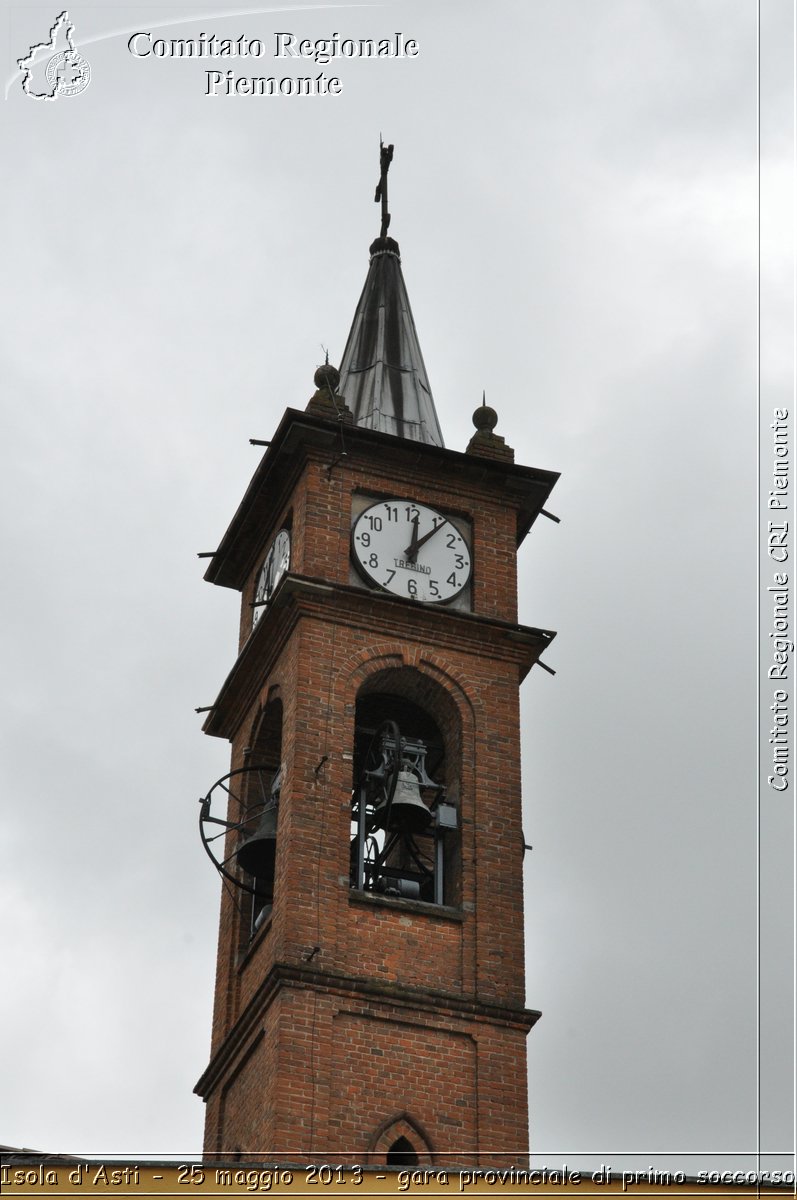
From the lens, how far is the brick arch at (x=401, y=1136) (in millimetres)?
23734

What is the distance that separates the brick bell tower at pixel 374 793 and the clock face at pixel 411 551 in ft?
0.08

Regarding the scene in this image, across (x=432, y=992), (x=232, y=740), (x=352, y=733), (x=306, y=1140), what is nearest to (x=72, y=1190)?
(x=306, y=1140)

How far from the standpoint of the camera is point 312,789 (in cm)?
2594

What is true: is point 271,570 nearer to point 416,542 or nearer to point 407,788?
point 416,542

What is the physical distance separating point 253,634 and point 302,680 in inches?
59.0

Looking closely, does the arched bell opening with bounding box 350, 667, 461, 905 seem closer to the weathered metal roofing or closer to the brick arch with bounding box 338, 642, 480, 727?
the brick arch with bounding box 338, 642, 480, 727

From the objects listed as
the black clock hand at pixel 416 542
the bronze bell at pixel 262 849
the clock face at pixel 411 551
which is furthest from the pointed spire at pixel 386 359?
the bronze bell at pixel 262 849

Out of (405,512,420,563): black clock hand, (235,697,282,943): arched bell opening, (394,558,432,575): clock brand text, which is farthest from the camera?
(405,512,420,563): black clock hand

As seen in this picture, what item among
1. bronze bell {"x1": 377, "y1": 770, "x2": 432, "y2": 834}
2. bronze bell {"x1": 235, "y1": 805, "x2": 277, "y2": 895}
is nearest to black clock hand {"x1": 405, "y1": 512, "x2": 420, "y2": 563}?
bronze bell {"x1": 377, "y1": 770, "x2": 432, "y2": 834}

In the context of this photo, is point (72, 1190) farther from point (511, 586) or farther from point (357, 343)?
point (357, 343)

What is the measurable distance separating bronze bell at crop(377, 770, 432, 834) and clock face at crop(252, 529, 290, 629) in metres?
2.88

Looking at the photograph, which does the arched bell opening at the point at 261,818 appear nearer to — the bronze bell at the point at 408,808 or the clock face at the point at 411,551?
the bronze bell at the point at 408,808

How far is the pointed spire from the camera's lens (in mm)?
30234

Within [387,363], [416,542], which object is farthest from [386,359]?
[416,542]
